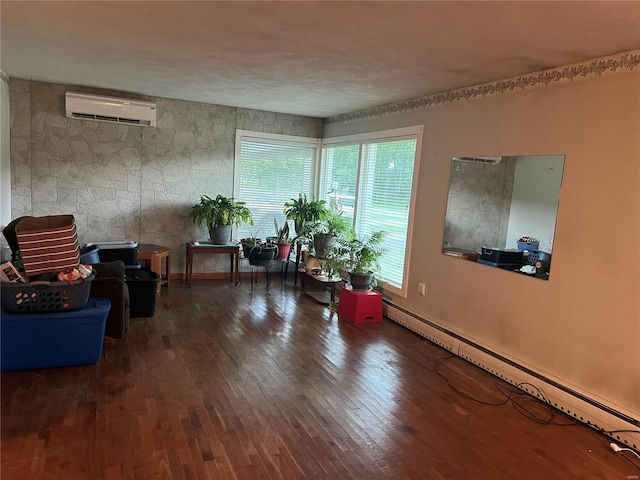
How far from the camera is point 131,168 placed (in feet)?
18.6

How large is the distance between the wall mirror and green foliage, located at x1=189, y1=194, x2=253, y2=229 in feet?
9.10

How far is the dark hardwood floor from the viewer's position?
231cm

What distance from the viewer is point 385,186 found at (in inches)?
209

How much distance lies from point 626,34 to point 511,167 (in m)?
1.33

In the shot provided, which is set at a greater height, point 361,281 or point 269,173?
point 269,173

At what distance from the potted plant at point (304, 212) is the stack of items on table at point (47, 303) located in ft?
10.7

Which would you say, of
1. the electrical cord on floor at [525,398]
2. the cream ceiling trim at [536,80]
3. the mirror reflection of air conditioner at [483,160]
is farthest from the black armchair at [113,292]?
the cream ceiling trim at [536,80]

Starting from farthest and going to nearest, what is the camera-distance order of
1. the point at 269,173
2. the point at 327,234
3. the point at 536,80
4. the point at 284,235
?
the point at 269,173
the point at 284,235
the point at 327,234
the point at 536,80

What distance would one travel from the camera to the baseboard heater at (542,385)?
110 inches

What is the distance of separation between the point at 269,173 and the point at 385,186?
77.2 inches

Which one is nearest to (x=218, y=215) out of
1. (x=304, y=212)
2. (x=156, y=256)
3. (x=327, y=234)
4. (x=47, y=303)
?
(x=156, y=256)

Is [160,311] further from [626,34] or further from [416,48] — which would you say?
[626,34]

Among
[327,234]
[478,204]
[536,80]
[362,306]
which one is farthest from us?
[327,234]

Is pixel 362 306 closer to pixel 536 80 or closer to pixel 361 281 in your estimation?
pixel 361 281
